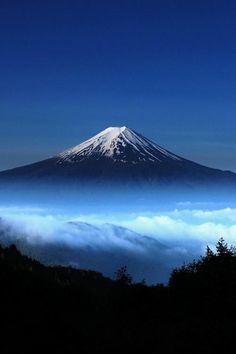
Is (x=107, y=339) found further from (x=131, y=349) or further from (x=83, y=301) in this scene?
(x=83, y=301)

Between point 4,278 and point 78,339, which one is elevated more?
point 4,278

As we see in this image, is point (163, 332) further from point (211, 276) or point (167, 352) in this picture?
point (211, 276)

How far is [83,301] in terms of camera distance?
25.0 meters

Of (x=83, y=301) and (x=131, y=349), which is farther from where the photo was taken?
(x=83, y=301)

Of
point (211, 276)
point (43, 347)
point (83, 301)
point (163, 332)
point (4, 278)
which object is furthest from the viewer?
point (211, 276)

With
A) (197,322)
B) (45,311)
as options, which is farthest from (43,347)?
(197,322)

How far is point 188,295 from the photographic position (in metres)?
26.2

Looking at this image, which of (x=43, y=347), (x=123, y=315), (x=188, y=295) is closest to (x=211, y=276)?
(x=188, y=295)

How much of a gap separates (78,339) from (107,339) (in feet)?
3.77

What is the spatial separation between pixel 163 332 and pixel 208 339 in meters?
2.09

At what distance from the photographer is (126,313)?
24.1m

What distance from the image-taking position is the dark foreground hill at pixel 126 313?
17.3 m

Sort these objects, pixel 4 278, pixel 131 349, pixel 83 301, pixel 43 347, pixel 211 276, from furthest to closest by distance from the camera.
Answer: pixel 211 276, pixel 83 301, pixel 4 278, pixel 131 349, pixel 43 347

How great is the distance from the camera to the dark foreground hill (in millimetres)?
17312
